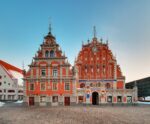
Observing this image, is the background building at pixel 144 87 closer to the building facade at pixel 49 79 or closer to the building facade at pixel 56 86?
the building facade at pixel 56 86

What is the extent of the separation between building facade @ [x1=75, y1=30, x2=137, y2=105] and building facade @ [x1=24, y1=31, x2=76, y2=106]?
Result: 3.35 metres

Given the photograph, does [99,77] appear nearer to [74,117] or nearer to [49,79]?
[49,79]

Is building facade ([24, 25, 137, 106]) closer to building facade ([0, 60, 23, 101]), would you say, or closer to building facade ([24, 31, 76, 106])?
building facade ([24, 31, 76, 106])

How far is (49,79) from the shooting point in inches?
1689

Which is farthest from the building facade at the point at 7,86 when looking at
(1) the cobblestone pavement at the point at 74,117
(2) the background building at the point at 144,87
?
(1) the cobblestone pavement at the point at 74,117

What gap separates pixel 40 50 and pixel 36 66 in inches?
152

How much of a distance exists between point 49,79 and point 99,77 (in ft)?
43.2

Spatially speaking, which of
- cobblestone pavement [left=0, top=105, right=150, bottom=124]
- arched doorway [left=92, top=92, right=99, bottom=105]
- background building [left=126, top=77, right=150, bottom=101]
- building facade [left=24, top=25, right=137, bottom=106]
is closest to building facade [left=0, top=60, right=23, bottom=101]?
building facade [left=24, top=25, right=137, bottom=106]

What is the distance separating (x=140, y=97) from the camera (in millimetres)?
80688

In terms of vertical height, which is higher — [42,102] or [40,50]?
[40,50]

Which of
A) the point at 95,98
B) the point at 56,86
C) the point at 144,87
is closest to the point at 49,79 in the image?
the point at 56,86

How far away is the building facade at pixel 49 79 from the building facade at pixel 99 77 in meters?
3.35

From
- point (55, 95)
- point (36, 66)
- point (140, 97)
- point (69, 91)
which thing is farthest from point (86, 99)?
point (140, 97)

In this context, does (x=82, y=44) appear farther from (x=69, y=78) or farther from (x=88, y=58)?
(x=69, y=78)
